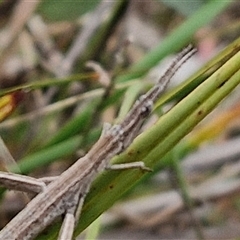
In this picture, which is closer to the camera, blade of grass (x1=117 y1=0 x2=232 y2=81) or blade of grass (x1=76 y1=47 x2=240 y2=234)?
blade of grass (x1=76 y1=47 x2=240 y2=234)

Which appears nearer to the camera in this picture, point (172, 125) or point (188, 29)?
point (172, 125)

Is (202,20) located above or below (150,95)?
above

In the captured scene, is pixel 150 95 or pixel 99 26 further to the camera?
pixel 99 26

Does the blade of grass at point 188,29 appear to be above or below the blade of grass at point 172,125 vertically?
above

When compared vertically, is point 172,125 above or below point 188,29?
below

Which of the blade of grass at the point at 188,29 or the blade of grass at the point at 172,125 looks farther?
the blade of grass at the point at 188,29

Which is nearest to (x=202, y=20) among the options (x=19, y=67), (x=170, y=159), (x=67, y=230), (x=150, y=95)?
(x=170, y=159)

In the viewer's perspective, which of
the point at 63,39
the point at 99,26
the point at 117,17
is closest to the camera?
the point at 117,17

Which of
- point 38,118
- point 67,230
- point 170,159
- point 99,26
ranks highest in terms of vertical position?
point 99,26

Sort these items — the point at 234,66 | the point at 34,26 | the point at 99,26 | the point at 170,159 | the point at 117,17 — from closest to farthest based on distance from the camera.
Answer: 1. the point at 234,66
2. the point at 170,159
3. the point at 117,17
4. the point at 99,26
5. the point at 34,26

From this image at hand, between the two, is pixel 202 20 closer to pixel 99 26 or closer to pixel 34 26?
pixel 99 26

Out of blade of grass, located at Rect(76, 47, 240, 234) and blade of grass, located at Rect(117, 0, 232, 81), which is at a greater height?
blade of grass, located at Rect(117, 0, 232, 81)
